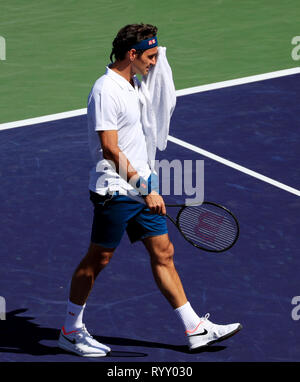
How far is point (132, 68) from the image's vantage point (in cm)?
704

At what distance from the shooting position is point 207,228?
7734mm

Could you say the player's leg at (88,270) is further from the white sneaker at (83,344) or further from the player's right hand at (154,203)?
the player's right hand at (154,203)

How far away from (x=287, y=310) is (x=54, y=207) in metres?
2.87

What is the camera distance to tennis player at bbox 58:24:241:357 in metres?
6.79

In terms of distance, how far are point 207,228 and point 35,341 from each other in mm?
1580

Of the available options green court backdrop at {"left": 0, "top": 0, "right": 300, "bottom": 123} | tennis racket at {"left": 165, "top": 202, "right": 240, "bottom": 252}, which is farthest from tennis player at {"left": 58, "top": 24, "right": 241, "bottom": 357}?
green court backdrop at {"left": 0, "top": 0, "right": 300, "bottom": 123}

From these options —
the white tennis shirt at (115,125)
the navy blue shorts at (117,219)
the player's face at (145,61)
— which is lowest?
the navy blue shorts at (117,219)

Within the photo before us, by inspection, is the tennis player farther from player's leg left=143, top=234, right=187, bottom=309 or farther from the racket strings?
the racket strings

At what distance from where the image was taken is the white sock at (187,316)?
7168mm

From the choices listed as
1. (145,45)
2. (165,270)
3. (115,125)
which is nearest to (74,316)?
(165,270)

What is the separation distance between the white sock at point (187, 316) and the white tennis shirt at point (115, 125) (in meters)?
0.94

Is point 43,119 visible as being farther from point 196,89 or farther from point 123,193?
point 123,193

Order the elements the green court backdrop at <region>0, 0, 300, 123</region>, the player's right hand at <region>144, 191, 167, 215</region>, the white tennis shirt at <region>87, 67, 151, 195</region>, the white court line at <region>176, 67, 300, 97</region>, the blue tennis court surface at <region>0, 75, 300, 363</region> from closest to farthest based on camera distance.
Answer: the white tennis shirt at <region>87, 67, 151, 195</region>, the player's right hand at <region>144, 191, 167, 215</region>, the blue tennis court surface at <region>0, 75, 300, 363</region>, the white court line at <region>176, 67, 300, 97</region>, the green court backdrop at <region>0, 0, 300, 123</region>

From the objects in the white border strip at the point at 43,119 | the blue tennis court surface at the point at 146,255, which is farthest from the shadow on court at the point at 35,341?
the white border strip at the point at 43,119
